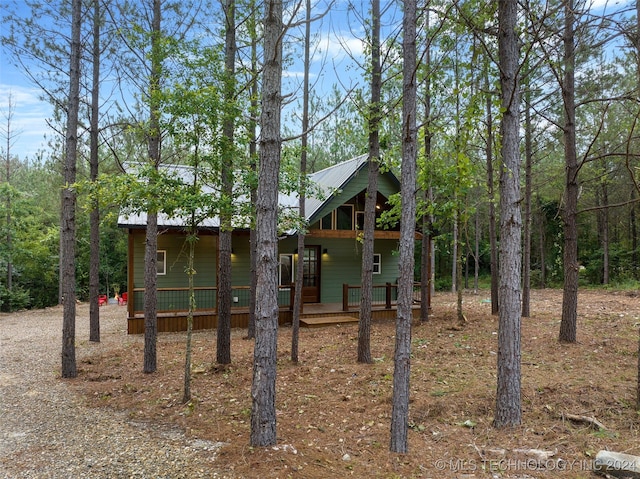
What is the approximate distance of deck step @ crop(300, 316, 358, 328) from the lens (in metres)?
11.3

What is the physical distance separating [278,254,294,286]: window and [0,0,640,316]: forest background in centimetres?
427

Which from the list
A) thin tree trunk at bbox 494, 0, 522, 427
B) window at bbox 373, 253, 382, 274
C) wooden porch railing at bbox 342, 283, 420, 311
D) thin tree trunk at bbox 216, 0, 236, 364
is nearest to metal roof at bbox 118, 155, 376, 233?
wooden porch railing at bbox 342, 283, 420, 311

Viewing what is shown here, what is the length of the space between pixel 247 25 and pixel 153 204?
4.16m

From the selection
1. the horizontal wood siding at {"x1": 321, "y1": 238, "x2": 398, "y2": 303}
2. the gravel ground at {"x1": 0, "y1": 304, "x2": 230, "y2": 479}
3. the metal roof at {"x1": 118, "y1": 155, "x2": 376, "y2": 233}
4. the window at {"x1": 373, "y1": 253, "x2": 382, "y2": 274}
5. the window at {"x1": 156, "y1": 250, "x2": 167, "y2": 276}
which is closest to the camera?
the gravel ground at {"x1": 0, "y1": 304, "x2": 230, "y2": 479}

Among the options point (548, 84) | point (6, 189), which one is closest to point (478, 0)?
point (548, 84)

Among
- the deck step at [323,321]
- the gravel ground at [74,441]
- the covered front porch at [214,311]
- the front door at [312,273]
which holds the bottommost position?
the gravel ground at [74,441]

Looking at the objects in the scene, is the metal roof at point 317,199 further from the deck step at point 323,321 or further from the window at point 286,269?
the deck step at point 323,321

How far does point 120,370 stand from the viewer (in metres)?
7.26

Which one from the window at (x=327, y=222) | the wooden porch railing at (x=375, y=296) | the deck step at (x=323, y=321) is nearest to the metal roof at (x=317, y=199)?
the window at (x=327, y=222)

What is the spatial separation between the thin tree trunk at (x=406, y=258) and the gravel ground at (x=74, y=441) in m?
1.71

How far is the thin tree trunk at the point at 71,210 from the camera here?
258 inches

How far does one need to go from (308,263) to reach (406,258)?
1047 centimetres

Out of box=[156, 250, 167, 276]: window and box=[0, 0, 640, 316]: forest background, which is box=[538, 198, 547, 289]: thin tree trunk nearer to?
box=[0, 0, 640, 316]: forest background

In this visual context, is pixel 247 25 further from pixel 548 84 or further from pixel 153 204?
pixel 548 84
